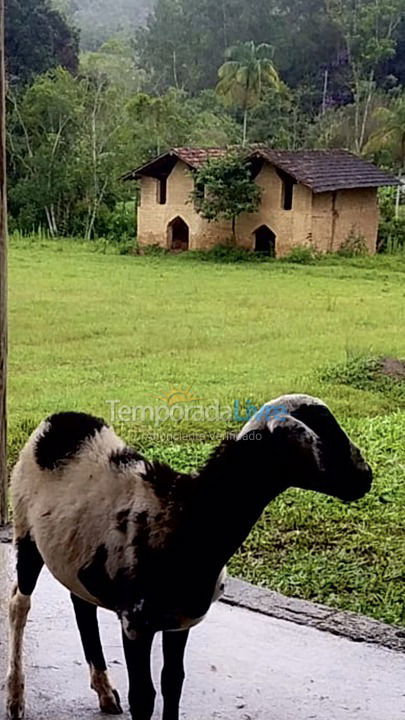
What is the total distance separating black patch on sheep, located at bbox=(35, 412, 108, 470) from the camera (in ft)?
5.97

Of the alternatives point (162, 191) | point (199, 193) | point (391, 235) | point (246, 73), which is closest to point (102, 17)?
point (246, 73)

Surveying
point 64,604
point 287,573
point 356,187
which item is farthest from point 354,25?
point 64,604

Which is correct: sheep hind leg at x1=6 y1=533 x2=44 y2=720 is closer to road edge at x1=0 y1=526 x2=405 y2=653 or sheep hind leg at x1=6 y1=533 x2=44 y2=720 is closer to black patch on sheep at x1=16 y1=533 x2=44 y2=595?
black patch on sheep at x1=16 y1=533 x2=44 y2=595

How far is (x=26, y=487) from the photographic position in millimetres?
1854

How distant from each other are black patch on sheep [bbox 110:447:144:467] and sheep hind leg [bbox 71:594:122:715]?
0.96 ft

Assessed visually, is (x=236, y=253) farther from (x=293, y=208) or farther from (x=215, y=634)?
(x=215, y=634)

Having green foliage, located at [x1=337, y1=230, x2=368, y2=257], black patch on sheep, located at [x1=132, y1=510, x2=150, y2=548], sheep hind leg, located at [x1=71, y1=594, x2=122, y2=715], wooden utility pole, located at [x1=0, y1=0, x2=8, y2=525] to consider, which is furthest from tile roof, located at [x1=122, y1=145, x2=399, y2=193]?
black patch on sheep, located at [x1=132, y1=510, x2=150, y2=548]

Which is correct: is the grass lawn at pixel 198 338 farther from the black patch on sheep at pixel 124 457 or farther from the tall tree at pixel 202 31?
the black patch on sheep at pixel 124 457

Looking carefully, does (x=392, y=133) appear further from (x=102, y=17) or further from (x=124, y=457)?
(x=124, y=457)

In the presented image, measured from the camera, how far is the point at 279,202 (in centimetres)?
446

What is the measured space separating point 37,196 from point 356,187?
1266mm

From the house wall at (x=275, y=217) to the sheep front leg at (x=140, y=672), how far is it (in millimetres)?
2821

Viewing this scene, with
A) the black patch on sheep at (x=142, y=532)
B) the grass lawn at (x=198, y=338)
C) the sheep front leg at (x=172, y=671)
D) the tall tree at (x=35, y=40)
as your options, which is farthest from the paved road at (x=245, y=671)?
the tall tree at (x=35, y=40)

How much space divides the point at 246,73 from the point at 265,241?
0.92 meters
